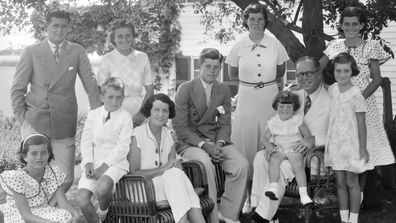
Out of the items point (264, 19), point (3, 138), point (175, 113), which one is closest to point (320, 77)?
point (264, 19)

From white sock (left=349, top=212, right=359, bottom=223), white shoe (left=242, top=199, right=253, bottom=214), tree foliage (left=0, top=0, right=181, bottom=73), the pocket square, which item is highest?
tree foliage (left=0, top=0, right=181, bottom=73)

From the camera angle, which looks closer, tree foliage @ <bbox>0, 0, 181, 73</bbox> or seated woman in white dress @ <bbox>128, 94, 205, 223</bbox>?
seated woman in white dress @ <bbox>128, 94, 205, 223</bbox>

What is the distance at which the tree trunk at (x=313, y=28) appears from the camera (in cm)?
726

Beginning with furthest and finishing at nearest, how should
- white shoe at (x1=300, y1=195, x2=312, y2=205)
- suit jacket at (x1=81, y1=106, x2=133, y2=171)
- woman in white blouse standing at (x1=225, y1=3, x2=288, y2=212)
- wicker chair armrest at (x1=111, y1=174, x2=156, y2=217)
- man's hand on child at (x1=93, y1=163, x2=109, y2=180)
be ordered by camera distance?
woman in white blouse standing at (x1=225, y1=3, x2=288, y2=212) < white shoe at (x1=300, y1=195, x2=312, y2=205) < suit jacket at (x1=81, y1=106, x2=133, y2=171) < man's hand on child at (x1=93, y1=163, x2=109, y2=180) < wicker chair armrest at (x1=111, y1=174, x2=156, y2=217)

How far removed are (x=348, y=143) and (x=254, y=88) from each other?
1.18 meters

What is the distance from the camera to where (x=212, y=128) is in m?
6.08

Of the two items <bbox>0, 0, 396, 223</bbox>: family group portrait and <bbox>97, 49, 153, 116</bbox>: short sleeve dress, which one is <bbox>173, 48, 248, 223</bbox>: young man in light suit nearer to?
<bbox>0, 0, 396, 223</bbox>: family group portrait

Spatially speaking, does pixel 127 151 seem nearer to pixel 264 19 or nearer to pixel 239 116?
pixel 239 116

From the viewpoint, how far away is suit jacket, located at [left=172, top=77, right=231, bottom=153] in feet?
19.6

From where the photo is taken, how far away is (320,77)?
594 cm

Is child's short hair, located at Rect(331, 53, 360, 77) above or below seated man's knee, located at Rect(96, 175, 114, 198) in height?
above

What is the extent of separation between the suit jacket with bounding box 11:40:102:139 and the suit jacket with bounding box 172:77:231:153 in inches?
39.8

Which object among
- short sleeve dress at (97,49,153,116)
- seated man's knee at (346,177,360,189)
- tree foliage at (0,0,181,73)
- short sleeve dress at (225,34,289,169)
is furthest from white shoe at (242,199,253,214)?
tree foliage at (0,0,181,73)

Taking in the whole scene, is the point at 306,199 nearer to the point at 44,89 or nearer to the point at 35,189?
the point at 35,189
